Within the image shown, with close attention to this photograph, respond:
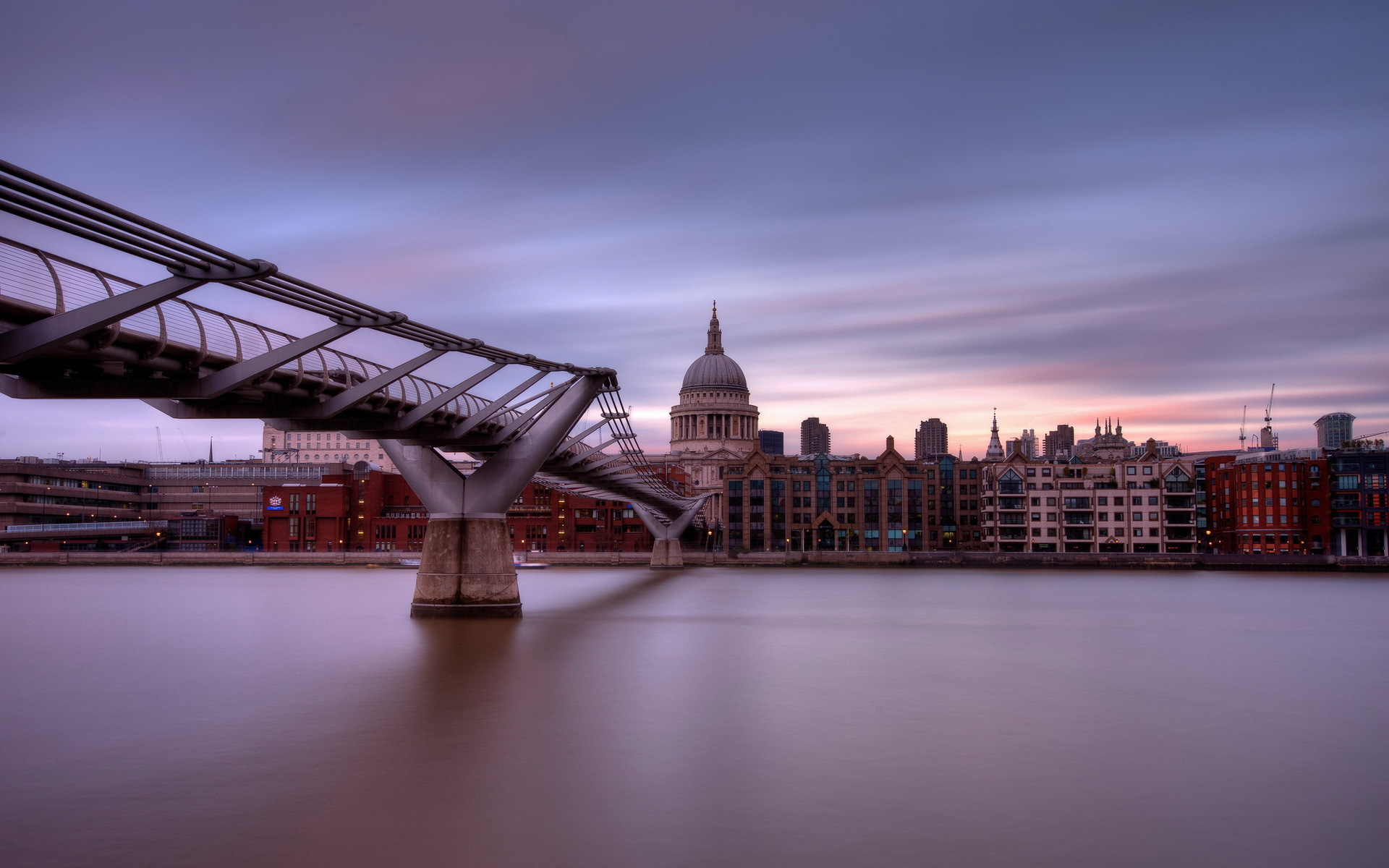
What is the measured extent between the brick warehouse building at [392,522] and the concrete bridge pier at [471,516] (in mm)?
91675

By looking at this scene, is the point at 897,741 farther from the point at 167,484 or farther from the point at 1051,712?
the point at 167,484

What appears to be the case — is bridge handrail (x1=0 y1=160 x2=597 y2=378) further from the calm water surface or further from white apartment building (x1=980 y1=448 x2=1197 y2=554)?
white apartment building (x1=980 y1=448 x2=1197 y2=554)

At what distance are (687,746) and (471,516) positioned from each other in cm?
2194

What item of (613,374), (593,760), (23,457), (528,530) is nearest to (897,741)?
(593,760)

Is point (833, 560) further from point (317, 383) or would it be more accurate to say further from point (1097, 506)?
point (317, 383)

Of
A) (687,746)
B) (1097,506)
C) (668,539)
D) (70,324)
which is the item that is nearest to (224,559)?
(668,539)

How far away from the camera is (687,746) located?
66.3 feet

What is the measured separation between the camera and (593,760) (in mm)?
18781

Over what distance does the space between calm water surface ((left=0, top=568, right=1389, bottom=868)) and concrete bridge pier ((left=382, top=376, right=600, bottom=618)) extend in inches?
53.2

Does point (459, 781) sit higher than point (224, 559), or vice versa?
point (224, 559)

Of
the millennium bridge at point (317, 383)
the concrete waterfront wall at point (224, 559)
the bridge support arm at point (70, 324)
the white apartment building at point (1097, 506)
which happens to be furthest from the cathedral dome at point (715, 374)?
the bridge support arm at point (70, 324)

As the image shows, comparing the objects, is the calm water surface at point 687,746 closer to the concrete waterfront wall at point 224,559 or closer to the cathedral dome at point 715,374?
the concrete waterfront wall at point 224,559

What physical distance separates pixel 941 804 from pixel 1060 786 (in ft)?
6.83

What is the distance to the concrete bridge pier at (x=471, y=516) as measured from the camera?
4075 cm
